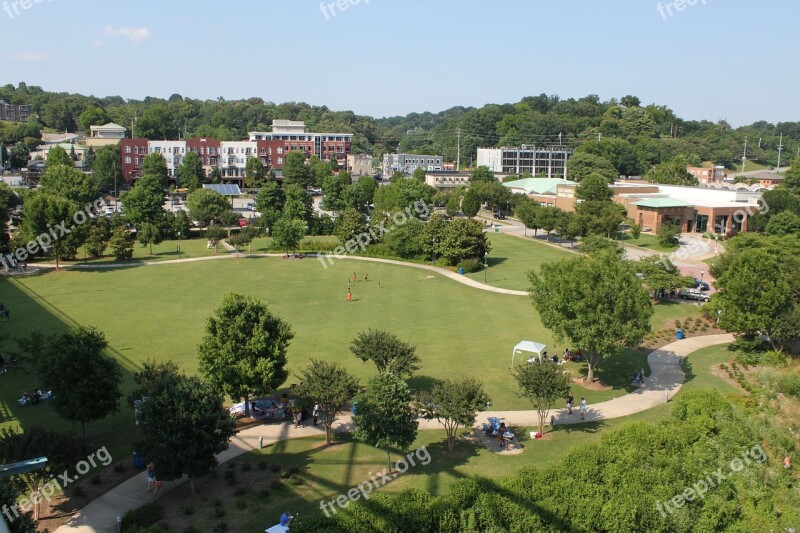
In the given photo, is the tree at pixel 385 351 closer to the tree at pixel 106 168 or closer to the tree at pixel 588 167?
the tree at pixel 106 168

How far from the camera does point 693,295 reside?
5600cm

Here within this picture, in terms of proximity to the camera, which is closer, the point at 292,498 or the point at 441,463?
the point at 292,498

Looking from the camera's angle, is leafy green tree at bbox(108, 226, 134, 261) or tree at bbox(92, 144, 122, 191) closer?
leafy green tree at bbox(108, 226, 134, 261)

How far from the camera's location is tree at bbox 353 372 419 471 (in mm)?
24891

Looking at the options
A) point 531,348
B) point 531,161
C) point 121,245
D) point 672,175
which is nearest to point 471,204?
point 121,245

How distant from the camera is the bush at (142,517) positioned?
21328 mm

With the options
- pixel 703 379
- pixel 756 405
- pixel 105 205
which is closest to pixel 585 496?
pixel 756 405

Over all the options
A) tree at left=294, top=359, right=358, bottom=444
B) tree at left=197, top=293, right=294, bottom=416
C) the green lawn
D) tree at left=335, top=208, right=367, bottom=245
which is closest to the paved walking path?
tree at left=294, top=359, right=358, bottom=444

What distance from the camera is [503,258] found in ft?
241

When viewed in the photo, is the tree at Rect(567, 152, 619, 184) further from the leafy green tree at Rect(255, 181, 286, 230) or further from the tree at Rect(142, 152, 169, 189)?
the tree at Rect(142, 152, 169, 189)

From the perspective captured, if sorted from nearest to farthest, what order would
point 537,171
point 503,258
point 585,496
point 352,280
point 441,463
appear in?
point 585,496 < point 441,463 < point 352,280 < point 503,258 < point 537,171

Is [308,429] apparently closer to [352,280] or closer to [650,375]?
[650,375]

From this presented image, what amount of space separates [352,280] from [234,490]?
38.7 metres

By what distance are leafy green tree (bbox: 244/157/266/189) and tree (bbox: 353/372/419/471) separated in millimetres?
111378
